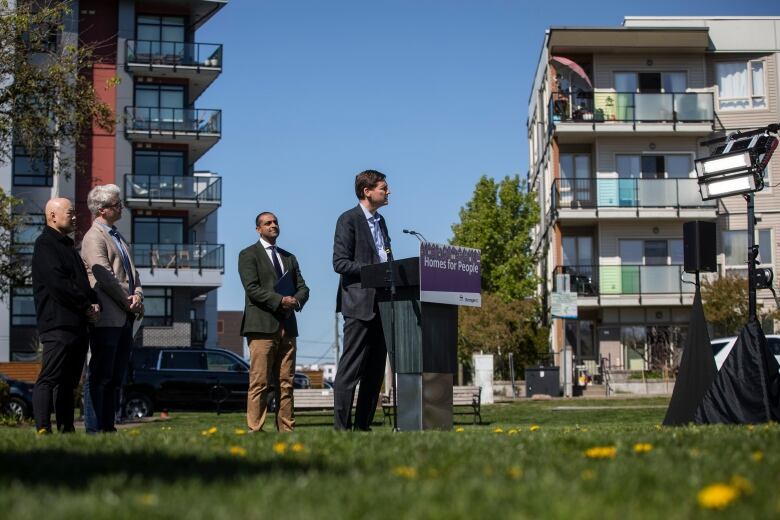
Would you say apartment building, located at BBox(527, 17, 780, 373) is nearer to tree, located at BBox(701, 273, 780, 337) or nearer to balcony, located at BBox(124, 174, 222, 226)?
tree, located at BBox(701, 273, 780, 337)

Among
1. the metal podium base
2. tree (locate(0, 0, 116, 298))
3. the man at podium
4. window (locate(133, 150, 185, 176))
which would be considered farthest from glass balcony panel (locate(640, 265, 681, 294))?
the metal podium base

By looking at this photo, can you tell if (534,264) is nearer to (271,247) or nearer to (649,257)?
(649,257)

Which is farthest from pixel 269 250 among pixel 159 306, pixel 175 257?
pixel 159 306

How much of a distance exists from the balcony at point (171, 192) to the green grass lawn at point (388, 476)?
4458cm

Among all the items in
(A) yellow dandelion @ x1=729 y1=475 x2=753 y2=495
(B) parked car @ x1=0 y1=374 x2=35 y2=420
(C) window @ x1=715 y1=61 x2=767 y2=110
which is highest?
(C) window @ x1=715 y1=61 x2=767 y2=110

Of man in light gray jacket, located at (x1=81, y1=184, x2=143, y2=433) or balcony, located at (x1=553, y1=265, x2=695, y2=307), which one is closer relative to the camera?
man in light gray jacket, located at (x1=81, y1=184, x2=143, y2=433)

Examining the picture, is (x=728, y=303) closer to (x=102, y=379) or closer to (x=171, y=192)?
(x=171, y=192)

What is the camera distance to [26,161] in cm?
4956

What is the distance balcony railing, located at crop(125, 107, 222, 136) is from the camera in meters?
52.0

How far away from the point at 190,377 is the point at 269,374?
20.6 meters

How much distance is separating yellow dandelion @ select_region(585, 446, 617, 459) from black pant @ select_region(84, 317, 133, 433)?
16.5ft

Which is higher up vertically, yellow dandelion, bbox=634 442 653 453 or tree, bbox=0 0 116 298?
tree, bbox=0 0 116 298

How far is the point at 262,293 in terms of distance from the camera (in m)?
10.5

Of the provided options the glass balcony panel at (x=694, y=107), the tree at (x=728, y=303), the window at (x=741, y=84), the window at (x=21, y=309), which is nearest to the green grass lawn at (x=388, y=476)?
the tree at (x=728, y=303)
